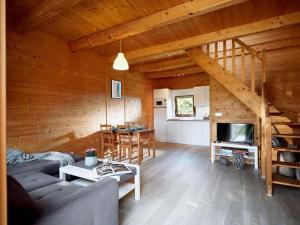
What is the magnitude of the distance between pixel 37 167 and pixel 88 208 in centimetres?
155

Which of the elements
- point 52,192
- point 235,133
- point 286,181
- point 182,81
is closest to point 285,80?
point 235,133

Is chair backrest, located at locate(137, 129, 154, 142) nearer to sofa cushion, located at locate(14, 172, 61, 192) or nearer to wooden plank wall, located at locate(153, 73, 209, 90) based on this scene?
sofa cushion, located at locate(14, 172, 61, 192)

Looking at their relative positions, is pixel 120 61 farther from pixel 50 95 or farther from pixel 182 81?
pixel 182 81

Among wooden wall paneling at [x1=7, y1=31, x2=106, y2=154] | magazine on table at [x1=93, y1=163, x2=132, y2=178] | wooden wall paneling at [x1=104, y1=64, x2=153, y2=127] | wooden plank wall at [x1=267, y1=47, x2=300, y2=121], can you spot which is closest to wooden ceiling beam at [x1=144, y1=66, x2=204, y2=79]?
wooden wall paneling at [x1=104, y1=64, x2=153, y2=127]

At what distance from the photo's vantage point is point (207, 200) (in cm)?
234

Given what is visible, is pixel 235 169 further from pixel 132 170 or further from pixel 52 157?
pixel 52 157

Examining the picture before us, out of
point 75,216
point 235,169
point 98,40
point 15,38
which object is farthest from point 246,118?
point 15,38

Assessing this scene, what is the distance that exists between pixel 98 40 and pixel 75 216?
3.12 m

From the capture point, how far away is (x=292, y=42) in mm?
3869

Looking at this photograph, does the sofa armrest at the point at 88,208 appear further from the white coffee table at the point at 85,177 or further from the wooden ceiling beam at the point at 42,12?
the wooden ceiling beam at the point at 42,12

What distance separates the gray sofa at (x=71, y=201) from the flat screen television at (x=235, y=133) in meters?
3.51

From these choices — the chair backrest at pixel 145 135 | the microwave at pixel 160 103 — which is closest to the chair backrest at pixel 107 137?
the chair backrest at pixel 145 135

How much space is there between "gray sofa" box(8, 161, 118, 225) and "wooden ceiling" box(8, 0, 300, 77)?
2.18 metres

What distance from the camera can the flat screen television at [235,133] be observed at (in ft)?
13.4
